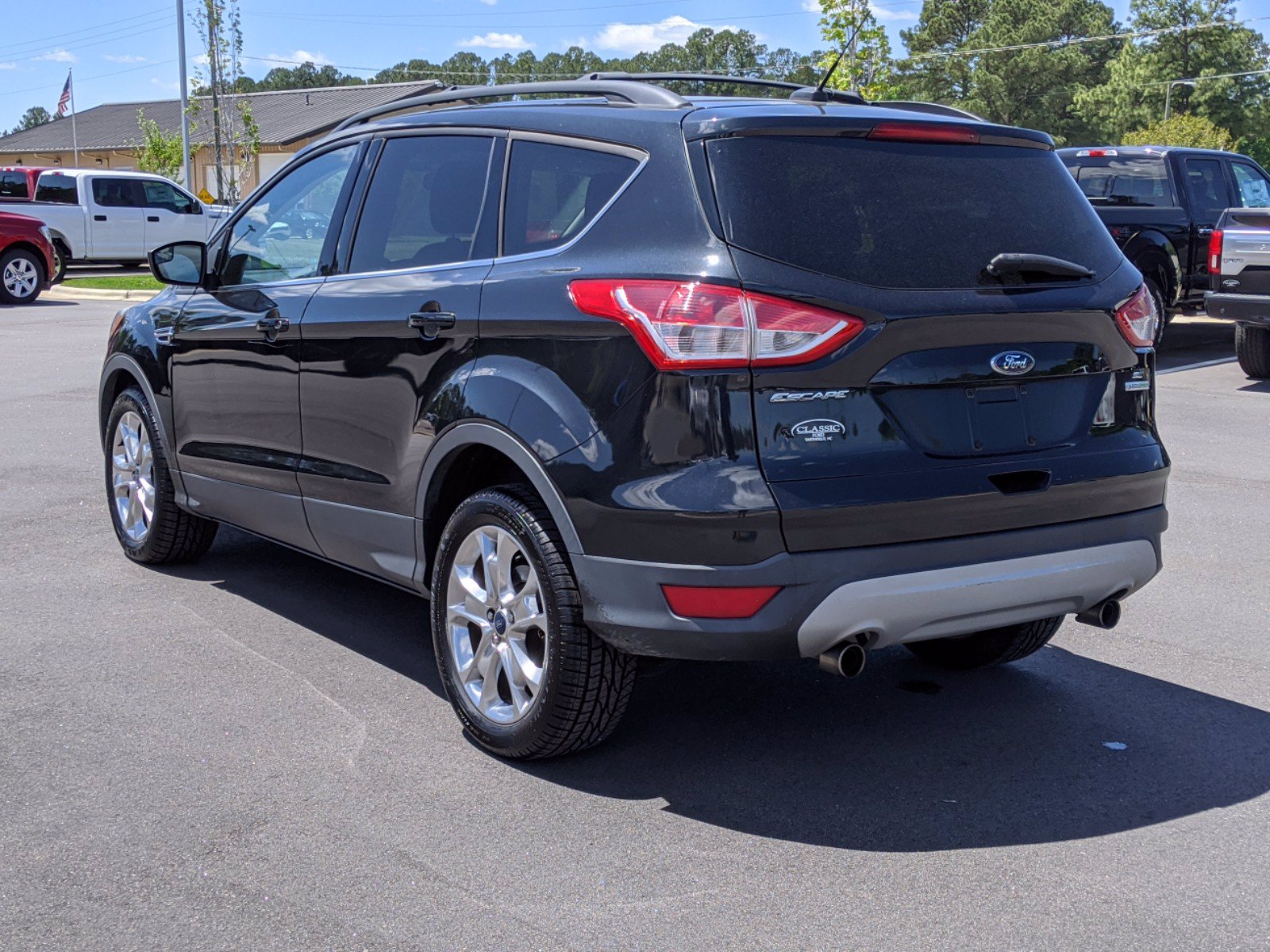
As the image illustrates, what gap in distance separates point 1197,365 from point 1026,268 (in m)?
12.4

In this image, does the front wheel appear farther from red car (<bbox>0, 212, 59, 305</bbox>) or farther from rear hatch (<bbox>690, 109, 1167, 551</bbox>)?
red car (<bbox>0, 212, 59, 305</bbox>)

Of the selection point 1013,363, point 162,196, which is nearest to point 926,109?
point 1013,363

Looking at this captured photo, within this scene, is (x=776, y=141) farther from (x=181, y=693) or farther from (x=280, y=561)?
(x=280, y=561)

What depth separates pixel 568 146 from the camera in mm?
4211

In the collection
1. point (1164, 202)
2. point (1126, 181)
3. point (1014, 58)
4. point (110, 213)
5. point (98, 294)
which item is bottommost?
point (98, 294)

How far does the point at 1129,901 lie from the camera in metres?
3.35

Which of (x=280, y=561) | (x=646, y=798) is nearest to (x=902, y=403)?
(x=646, y=798)

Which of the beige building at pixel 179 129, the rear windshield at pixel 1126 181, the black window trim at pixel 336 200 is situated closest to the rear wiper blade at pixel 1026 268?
the black window trim at pixel 336 200

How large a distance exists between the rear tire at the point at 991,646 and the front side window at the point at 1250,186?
12.9 meters

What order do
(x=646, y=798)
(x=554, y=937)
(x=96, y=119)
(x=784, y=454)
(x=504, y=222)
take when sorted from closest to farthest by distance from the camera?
(x=554, y=937)
(x=784, y=454)
(x=646, y=798)
(x=504, y=222)
(x=96, y=119)

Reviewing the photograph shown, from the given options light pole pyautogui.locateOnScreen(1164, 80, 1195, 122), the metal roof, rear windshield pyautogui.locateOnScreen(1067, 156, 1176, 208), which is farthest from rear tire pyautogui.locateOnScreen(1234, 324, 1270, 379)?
light pole pyautogui.locateOnScreen(1164, 80, 1195, 122)

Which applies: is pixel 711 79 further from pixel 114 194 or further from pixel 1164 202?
pixel 114 194

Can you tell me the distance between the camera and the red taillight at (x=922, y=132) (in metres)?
3.89

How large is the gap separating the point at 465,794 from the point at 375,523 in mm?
1105
